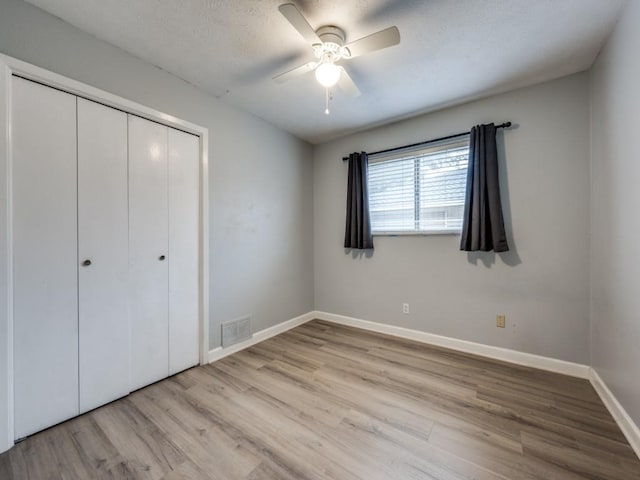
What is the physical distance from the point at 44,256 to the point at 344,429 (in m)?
2.12

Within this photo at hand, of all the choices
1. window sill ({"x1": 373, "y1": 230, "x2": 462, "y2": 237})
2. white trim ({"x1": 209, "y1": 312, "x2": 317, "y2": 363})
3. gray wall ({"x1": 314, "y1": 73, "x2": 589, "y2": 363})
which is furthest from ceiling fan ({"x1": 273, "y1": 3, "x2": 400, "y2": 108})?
white trim ({"x1": 209, "y1": 312, "x2": 317, "y2": 363})

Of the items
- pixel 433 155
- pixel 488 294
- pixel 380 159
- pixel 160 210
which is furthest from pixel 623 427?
pixel 160 210

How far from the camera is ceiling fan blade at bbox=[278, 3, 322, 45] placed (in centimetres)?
131

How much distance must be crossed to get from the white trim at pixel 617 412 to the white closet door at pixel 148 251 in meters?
3.11

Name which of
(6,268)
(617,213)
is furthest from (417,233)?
(6,268)

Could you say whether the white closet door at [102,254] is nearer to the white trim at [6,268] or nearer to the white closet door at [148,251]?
the white closet door at [148,251]

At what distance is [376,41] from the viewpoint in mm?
1554

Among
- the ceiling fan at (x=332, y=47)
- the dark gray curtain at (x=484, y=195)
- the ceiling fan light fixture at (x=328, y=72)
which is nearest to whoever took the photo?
the ceiling fan at (x=332, y=47)

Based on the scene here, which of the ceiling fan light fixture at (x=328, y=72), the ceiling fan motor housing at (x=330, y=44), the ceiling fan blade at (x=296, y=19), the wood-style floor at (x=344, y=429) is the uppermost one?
the ceiling fan motor housing at (x=330, y=44)

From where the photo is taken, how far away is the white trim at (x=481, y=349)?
222 centimetres

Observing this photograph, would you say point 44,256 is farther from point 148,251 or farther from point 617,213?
point 617,213

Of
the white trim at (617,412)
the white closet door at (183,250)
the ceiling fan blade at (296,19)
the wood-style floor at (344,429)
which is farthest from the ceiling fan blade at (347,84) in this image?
the white trim at (617,412)

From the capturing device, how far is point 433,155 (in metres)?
2.87

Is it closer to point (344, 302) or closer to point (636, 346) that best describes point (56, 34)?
point (344, 302)
